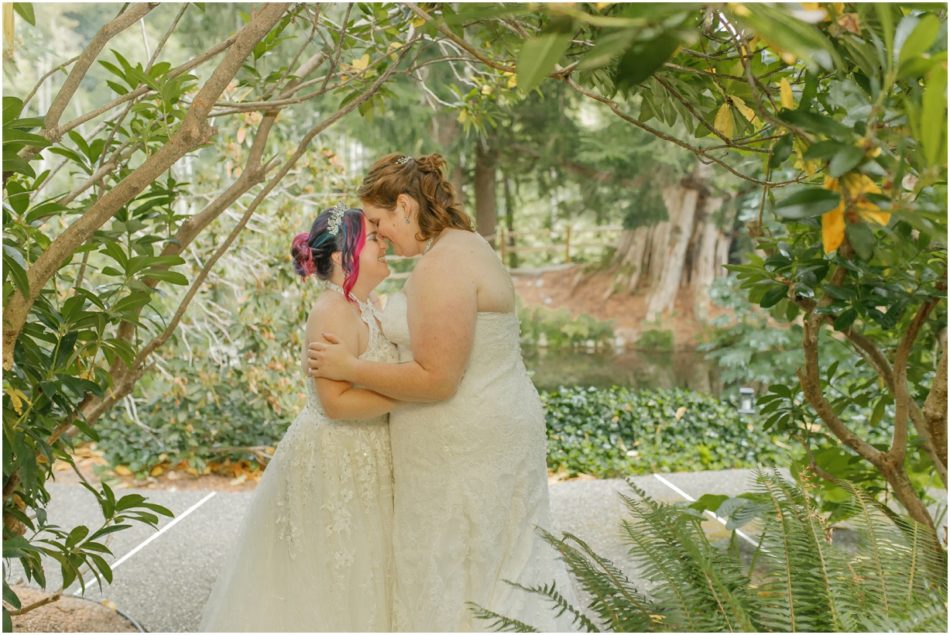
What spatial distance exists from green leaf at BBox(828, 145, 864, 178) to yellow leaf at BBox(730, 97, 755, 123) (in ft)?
2.94

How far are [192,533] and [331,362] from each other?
2857 mm

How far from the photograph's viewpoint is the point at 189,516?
Result: 5078 millimetres

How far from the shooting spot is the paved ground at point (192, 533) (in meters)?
3.77

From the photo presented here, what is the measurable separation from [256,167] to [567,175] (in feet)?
30.5

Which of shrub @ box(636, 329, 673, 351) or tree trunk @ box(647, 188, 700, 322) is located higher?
tree trunk @ box(647, 188, 700, 322)

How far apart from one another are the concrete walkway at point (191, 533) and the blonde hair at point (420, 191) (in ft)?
4.88

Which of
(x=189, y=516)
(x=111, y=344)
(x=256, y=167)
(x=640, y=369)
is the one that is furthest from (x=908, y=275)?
(x=640, y=369)

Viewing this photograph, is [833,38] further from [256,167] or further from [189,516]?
[189,516]

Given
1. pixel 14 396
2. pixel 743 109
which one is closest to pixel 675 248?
pixel 743 109

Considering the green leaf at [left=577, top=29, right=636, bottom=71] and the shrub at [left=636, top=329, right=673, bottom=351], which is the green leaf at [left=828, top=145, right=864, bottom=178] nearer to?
the green leaf at [left=577, top=29, right=636, bottom=71]

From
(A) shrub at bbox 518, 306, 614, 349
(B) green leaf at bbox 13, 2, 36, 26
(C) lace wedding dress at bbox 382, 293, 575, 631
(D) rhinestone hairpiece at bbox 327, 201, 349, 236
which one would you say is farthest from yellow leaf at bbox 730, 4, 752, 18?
(A) shrub at bbox 518, 306, 614, 349

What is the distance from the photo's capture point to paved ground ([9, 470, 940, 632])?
3.77 m

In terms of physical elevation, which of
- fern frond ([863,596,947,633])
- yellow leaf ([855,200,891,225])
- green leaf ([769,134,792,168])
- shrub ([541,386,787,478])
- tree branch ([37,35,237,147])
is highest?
tree branch ([37,35,237,147])

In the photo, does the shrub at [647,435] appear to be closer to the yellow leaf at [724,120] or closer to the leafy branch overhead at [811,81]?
the leafy branch overhead at [811,81]
